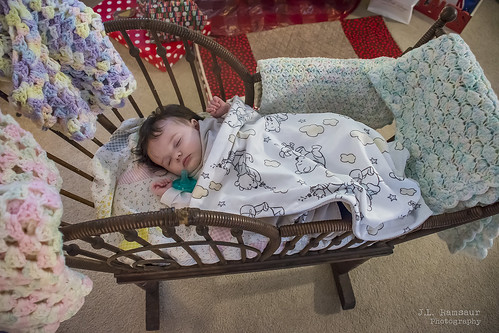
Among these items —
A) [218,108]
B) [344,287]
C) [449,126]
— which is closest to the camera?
[449,126]

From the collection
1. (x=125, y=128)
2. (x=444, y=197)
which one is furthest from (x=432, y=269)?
(x=125, y=128)

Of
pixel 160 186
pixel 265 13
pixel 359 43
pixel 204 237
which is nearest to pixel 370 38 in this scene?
pixel 359 43

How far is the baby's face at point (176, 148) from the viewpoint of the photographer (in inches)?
37.4

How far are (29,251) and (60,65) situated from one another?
359 millimetres

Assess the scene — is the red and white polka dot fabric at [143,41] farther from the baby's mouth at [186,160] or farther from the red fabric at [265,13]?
the baby's mouth at [186,160]

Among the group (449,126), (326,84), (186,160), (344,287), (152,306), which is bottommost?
(152,306)

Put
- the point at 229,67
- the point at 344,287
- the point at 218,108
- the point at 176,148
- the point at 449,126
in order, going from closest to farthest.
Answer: the point at 449,126 < the point at 176,148 < the point at 218,108 < the point at 344,287 < the point at 229,67

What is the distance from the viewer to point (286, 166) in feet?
2.87

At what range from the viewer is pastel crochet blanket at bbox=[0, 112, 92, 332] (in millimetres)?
507

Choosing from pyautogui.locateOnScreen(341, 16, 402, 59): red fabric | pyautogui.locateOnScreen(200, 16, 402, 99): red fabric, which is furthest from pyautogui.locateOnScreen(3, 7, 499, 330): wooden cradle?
pyautogui.locateOnScreen(341, 16, 402, 59): red fabric

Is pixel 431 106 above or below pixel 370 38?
above

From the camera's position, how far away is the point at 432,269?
4.13ft

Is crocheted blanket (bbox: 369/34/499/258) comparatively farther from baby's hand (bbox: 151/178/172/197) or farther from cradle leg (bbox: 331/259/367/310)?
baby's hand (bbox: 151/178/172/197)

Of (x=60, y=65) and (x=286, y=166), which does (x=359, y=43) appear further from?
(x=60, y=65)
